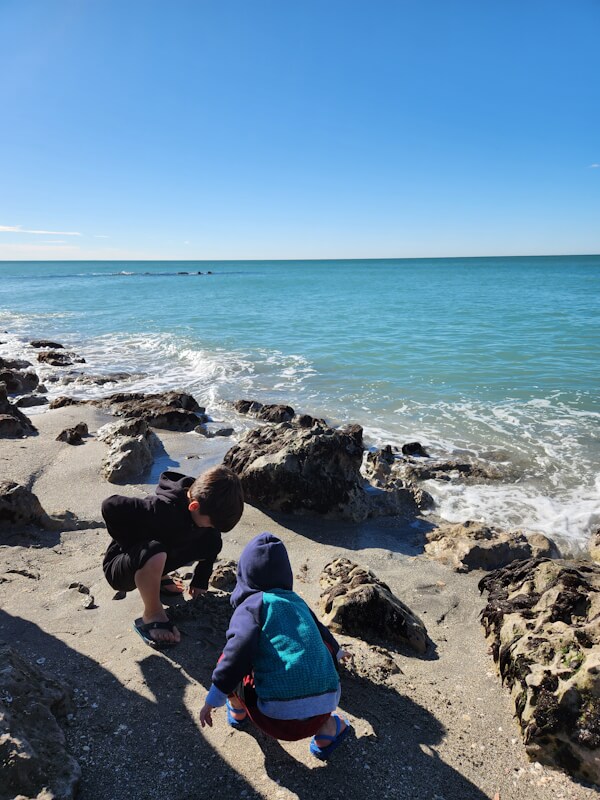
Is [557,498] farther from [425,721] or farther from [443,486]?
[425,721]

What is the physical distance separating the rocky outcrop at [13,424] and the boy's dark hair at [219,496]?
21.2ft

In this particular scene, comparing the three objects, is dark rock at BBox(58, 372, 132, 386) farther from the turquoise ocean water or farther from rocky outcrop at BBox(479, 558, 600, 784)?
rocky outcrop at BBox(479, 558, 600, 784)

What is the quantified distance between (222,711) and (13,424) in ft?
23.8

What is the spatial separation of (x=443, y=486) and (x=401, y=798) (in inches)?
218

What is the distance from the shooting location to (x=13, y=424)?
874cm

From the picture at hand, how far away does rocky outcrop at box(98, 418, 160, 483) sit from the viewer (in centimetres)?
711

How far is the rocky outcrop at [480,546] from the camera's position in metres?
5.43

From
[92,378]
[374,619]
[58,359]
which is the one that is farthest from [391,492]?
[58,359]

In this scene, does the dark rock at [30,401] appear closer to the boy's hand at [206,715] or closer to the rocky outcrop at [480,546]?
the rocky outcrop at [480,546]

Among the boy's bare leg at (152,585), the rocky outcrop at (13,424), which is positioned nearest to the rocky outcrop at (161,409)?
the rocky outcrop at (13,424)

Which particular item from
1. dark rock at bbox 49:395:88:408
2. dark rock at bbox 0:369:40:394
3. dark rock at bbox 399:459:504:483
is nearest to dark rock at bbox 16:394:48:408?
dark rock at bbox 49:395:88:408

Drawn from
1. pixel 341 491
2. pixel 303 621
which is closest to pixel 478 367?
pixel 341 491

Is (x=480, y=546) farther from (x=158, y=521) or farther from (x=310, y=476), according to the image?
(x=158, y=521)

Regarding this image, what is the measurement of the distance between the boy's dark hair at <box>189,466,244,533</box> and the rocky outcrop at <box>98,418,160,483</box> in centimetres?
394
